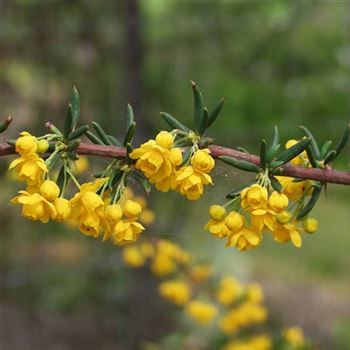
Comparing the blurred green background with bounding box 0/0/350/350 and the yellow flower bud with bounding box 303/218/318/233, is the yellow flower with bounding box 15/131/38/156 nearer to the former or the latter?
the yellow flower bud with bounding box 303/218/318/233

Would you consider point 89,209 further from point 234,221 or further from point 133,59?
point 133,59

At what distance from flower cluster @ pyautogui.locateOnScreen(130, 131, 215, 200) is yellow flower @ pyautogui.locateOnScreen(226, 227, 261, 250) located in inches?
3.3

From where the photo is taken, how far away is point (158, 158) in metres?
0.73

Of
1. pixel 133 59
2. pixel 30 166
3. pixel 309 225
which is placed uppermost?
pixel 30 166

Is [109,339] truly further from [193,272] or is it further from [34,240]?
[193,272]

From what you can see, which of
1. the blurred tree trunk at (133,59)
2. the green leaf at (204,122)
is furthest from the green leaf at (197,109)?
the blurred tree trunk at (133,59)

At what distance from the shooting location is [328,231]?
4.18 metres

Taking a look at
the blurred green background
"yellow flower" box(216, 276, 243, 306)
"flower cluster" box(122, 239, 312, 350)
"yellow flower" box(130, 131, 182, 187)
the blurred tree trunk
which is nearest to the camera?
"yellow flower" box(130, 131, 182, 187)

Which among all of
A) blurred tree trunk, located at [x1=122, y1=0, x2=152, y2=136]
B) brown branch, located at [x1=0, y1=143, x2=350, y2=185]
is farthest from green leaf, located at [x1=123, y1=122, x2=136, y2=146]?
blurred tree trunk, located at [x1=122, y1=0, x2=152, y2=136]

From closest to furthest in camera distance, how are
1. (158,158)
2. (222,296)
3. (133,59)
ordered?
(158,158) → (222,296) → (133,59)

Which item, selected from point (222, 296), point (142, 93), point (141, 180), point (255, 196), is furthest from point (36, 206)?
point (142, 93)

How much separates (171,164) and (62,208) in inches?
5.1

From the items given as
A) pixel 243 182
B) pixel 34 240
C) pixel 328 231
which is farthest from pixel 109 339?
pixel 243 182

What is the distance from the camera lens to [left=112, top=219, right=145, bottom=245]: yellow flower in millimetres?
780
